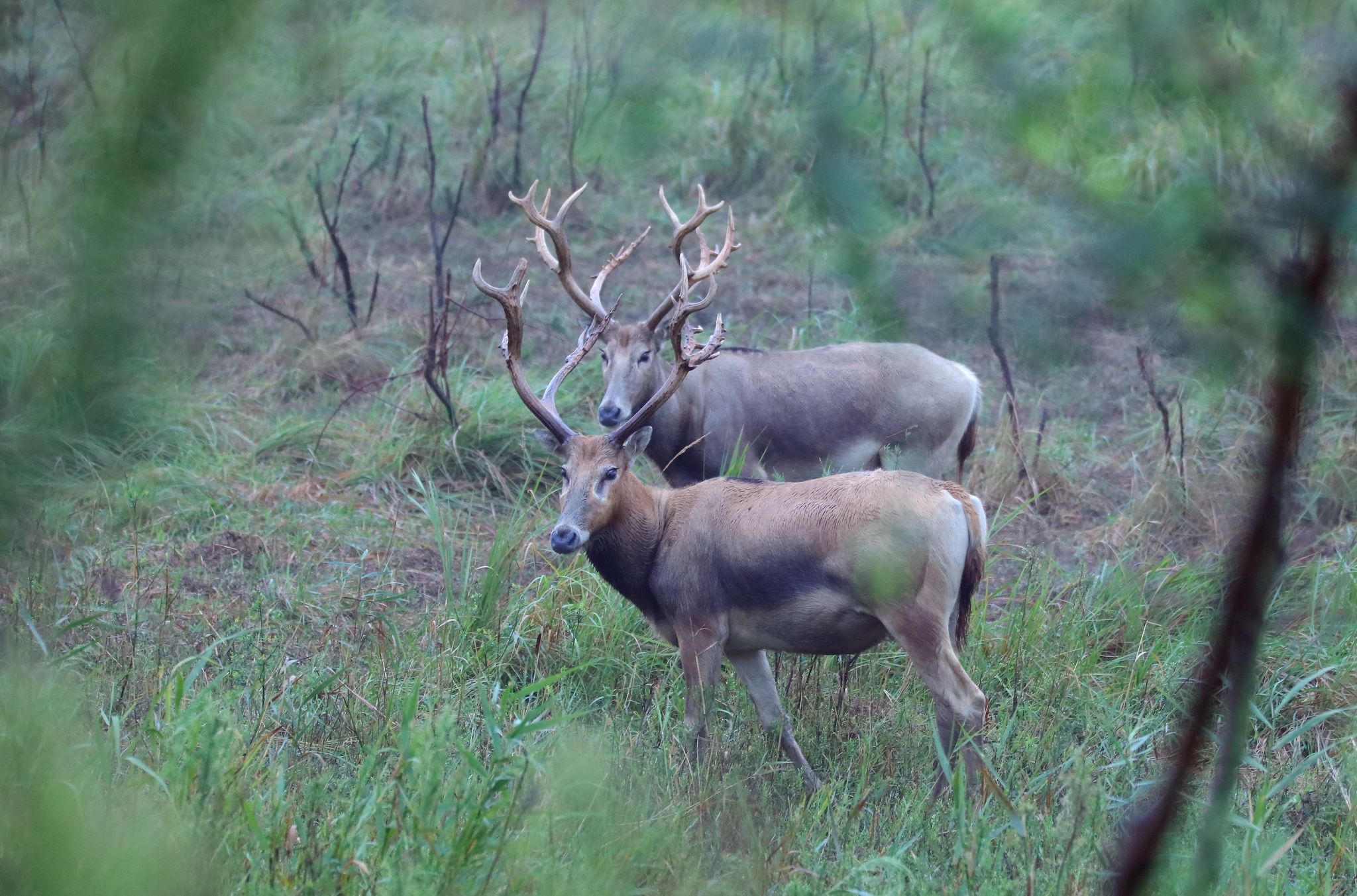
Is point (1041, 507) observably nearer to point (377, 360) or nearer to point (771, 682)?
point (771, 682)

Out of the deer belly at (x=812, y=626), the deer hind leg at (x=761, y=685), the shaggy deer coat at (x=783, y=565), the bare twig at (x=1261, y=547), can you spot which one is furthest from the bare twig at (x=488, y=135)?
the bare twig at (x=1261, y=547)

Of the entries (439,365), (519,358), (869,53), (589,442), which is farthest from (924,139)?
(439,365)

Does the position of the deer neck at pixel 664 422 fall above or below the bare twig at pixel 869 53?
below

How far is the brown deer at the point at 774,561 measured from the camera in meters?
4.91

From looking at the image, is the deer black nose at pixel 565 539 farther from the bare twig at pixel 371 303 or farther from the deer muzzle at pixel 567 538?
the bare twig at pixel 371 303

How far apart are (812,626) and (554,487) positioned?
130 inches

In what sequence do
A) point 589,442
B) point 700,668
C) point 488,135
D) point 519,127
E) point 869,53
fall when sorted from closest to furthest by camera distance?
point 869,53
point 700,668
point 589,442
point 519,127
point 488,135

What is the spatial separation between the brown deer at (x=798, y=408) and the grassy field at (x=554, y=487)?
47 centimetres

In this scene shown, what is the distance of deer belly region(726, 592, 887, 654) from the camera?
503 centimetres

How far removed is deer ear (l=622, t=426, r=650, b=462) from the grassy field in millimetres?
774

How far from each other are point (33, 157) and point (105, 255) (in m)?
0.32

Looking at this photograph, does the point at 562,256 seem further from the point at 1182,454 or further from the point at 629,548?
the point at 1182,454

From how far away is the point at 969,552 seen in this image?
16.4 feet

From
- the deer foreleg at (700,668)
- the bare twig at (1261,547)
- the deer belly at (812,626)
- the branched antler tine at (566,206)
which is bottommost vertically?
the deer foreleg at (700,668)
